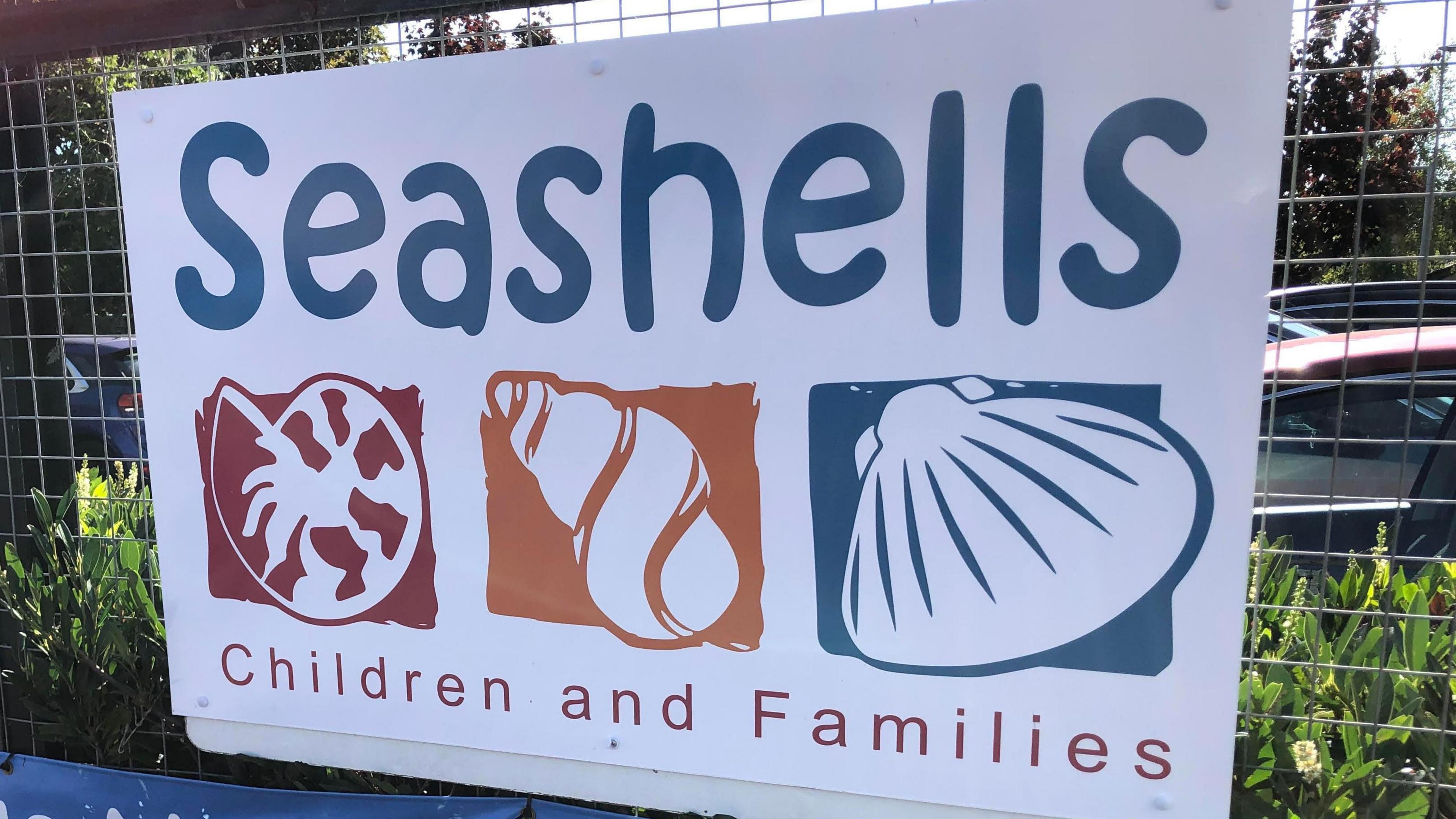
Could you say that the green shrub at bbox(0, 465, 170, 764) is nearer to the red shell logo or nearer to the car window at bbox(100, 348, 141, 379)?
the red shell logo

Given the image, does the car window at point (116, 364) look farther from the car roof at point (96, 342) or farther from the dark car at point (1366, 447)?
the dark car at point (1366, 447)

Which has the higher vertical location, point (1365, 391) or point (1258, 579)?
point (1365, 391)

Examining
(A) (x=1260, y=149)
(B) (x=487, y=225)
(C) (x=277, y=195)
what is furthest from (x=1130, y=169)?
(C) (x=277, y=195)

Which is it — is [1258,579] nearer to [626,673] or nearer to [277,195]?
[626,673]

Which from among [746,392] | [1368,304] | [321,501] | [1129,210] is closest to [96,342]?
[321,501]

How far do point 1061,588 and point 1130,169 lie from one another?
0.56 metres

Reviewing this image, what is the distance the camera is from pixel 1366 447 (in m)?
1.89

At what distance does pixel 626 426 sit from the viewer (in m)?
1.28

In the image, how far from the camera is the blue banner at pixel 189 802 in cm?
147

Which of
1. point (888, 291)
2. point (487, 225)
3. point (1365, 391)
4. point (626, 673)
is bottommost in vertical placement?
point (626, 673)

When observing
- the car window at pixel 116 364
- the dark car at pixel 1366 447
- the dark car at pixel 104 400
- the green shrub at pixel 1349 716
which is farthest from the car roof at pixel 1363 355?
the car window at pixel 116 364

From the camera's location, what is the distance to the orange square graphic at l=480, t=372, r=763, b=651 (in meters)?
1.26

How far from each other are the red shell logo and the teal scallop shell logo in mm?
654

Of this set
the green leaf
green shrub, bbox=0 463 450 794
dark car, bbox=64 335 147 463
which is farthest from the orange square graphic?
dark car, bbox=64 335 147 463
